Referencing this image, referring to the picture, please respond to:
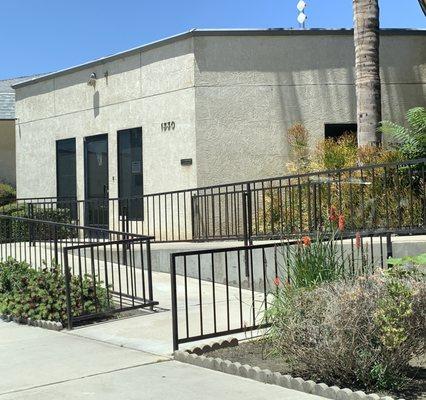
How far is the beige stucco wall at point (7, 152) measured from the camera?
25438mm

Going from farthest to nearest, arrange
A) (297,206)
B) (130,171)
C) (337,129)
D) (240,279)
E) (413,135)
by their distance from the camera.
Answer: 1. (130,171)
2. (337,129)
3. (413,135)
4. (297,206)
5. (240,279)

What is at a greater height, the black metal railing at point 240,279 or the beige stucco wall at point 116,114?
the beige stucco wall at point 116,114

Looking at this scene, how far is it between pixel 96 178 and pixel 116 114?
1.91 metres

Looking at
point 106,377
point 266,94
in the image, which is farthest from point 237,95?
point 106,377

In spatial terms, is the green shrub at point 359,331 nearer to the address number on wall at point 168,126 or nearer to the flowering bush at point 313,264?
the flowering bush at point 313,264

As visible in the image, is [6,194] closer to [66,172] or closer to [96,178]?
[66,172]

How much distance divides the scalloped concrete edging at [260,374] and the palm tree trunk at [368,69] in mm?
6992

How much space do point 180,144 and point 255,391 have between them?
9.34 metres

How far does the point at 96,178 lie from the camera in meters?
16.7

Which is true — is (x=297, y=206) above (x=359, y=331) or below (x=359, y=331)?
above

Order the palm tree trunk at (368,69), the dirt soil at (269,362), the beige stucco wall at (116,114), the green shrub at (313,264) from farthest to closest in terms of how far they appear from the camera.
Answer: the beige stucco wall at (116,114) → the palm tree trunk at (368,69) → the green shrub at (313,264) → the dirt soil at (269,362)

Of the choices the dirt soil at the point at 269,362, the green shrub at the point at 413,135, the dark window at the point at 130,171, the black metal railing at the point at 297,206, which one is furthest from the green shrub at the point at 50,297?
the green shrub at the point at 413,135

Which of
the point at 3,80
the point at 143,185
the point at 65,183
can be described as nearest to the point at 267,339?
the point at 143,185

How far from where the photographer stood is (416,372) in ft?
17.5
